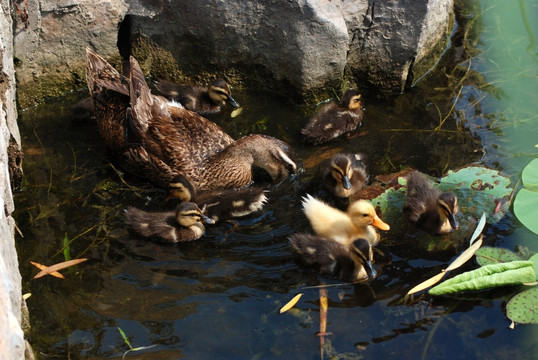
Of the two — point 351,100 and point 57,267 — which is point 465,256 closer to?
point 351,100

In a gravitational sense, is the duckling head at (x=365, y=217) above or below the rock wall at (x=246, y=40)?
below

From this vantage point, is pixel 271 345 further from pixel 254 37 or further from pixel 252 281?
pixel 254 37

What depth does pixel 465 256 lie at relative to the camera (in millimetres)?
4348

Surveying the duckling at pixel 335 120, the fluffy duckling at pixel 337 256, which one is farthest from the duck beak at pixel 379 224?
the duckling at pixel 335 120

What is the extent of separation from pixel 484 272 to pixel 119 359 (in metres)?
2.03

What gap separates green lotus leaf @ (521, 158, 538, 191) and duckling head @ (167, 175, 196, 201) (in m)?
2.14

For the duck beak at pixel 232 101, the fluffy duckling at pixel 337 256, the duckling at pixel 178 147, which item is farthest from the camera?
the duck beak at pixel 232 101

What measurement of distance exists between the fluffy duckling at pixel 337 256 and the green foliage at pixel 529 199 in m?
1.01

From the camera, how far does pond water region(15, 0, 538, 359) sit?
12.7 feet

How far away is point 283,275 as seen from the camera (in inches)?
171

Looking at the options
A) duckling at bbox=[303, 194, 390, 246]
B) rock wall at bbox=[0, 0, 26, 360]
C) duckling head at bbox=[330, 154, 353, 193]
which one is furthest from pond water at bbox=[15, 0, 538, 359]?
rock wall at bbox=[0, 0, 26, 360]

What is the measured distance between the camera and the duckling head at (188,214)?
14.9 feet

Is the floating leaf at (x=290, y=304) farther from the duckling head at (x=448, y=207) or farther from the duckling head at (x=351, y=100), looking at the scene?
the duckling head at (x=351, y=100)

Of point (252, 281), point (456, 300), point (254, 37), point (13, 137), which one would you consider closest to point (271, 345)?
point (252, 281)
